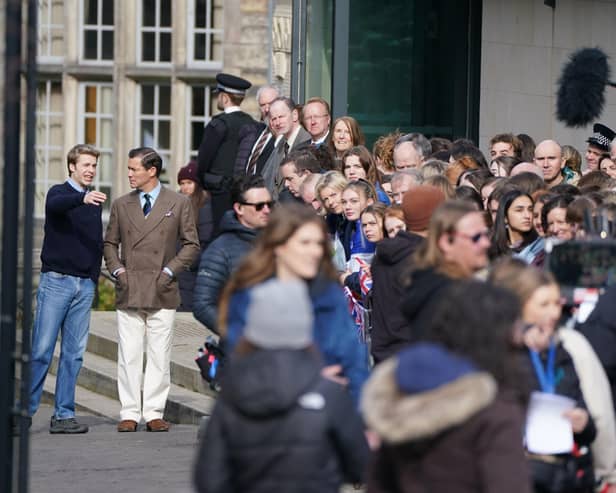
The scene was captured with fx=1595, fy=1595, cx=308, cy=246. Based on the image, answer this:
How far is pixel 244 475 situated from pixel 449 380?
782mm

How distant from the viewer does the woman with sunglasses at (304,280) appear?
5.98m

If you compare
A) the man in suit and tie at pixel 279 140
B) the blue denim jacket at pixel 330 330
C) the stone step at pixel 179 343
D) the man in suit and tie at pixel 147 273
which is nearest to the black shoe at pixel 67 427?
the man in suit and tie at pixel 147 273

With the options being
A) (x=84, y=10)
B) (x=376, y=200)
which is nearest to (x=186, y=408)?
(x=376, y=200)

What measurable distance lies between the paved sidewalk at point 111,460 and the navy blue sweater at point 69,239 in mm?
1182

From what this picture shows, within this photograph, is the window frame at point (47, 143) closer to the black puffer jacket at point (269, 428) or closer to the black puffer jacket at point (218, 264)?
the black puffer jacket at point (218, 264)

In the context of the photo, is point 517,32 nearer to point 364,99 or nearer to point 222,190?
point 364,99

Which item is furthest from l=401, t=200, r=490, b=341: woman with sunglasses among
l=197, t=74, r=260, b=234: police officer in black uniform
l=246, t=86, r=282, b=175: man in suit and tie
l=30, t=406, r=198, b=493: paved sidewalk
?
l=197, t=74, r=260, b=234: police officer in black uniform

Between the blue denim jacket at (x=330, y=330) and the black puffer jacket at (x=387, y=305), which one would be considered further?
the black puffer jacket at (x=387, y=305)

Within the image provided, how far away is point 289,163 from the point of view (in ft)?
36.4

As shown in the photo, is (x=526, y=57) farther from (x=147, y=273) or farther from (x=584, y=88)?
(x=147, y=273)

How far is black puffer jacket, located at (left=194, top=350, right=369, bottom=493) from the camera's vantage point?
15.7 feet

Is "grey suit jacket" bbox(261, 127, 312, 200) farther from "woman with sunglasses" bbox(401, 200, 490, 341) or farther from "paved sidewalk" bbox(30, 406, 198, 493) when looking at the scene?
"woman with sunglasses" bbox(401, 200, 490, 341)

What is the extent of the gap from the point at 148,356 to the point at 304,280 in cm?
521

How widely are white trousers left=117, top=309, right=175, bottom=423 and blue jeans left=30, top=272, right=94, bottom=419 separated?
0.28m
